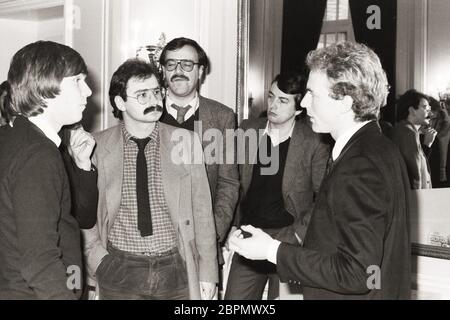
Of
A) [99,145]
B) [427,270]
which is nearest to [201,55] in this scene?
[99,145]

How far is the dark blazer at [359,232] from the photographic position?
5.82 feet

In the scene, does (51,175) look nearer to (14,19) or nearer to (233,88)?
(233,88)

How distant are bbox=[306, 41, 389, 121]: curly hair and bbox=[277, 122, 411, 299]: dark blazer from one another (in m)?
0.09

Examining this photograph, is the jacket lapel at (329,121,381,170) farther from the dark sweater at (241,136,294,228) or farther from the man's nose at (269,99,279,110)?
the man's nose at (269,99,279,110)

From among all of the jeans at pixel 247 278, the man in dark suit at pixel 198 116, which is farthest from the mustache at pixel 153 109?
the jeans at pixel 247 278

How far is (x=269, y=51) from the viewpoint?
168 inches

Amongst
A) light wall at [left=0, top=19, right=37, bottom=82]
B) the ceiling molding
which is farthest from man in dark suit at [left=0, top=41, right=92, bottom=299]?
light wall at [left=0, top=19, right=37, bottom=82]

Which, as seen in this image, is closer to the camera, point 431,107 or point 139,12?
point 431,107

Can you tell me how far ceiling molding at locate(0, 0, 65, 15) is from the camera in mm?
5297

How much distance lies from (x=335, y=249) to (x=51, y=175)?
38.2 inches

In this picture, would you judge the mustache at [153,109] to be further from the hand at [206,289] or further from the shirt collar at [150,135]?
the hand at [206,289]

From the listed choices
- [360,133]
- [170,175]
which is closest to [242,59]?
[170,175]

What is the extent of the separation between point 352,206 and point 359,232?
83 millimetres
